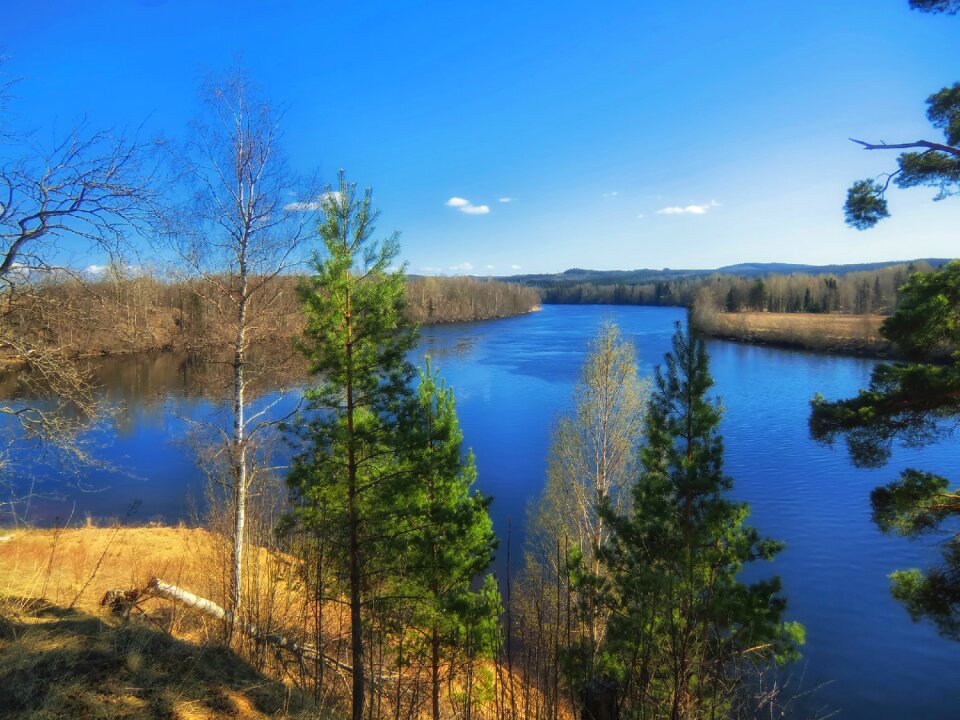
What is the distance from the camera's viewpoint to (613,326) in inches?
608

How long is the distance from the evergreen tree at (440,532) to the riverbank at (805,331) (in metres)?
33.2

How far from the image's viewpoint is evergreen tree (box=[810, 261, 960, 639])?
15.2 ft

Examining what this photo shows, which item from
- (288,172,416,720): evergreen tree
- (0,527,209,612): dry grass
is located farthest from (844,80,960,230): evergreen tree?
(0,527,209,612): dry grass

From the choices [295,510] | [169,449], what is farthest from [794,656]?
[169,449]

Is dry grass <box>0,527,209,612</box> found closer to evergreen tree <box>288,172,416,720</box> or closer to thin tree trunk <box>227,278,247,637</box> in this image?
thin tree trunk <box>227,278,247,637</box>

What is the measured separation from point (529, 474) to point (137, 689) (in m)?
16.2

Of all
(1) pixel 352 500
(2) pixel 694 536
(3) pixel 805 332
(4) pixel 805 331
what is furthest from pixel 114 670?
(4) pixel 805 331

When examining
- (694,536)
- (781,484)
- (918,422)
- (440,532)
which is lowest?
(781,484)

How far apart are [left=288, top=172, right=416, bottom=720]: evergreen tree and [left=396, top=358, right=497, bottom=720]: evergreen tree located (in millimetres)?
350

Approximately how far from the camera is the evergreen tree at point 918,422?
15.2ft

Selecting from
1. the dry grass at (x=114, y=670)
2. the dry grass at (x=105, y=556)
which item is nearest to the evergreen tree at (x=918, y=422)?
the dry grass at (x=114, y=670)

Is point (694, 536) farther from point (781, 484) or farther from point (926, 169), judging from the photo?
point (781, 484)

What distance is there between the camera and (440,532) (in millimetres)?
6797

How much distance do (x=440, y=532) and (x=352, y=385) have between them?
264 centimetres
